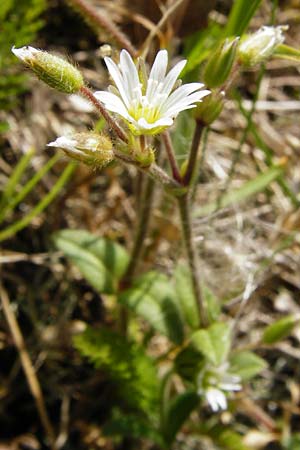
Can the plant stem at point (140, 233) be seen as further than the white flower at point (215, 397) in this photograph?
Yes

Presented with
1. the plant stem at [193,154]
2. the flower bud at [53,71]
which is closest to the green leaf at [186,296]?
the plant stem at [193,154]

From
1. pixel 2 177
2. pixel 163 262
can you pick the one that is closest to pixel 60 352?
pixel 163 262

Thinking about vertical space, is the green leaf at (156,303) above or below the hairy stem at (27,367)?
above

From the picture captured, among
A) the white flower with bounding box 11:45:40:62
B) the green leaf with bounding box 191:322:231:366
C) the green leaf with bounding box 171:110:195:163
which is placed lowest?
the green leaf with bounding box 191:322:231:366

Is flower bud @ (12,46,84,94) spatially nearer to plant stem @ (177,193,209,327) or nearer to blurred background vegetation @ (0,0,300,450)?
plant stem @ (177,193,209,327)

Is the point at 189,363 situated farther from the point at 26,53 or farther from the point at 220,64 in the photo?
the point at 26,53

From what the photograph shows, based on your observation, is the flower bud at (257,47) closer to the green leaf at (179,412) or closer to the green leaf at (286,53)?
the green leaf at (286,53)

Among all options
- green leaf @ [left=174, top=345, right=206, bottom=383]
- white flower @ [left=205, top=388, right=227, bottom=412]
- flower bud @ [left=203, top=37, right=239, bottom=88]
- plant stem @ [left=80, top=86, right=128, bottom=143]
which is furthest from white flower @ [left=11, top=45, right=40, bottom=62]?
white flower @ [left=205, top=388, right=227, bottom=412]
